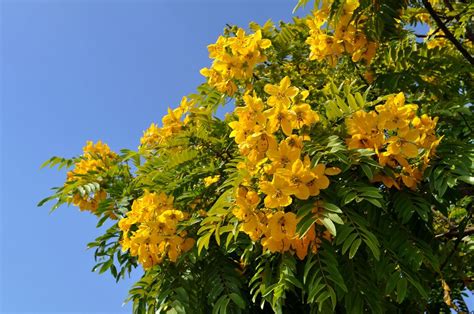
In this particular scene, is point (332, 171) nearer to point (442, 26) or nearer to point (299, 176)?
point (299, 176)

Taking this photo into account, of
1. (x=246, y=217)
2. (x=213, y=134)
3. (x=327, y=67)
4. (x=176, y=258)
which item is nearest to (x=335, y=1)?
(x=327, y=67)

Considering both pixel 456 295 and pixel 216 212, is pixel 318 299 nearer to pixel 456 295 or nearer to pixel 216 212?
pixel 216 212

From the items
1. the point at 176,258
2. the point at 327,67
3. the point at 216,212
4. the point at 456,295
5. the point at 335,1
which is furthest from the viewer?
the point at 456,295

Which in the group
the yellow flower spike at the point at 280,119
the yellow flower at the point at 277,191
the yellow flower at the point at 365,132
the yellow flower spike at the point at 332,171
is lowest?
the yellow flower at the point at 277,191

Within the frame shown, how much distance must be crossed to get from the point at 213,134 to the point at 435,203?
1.27 m

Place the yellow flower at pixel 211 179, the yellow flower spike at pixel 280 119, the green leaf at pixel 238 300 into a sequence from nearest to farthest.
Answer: the yellow flower spike at pixel 280 119
the green leaf at pixel 238 300
the yellow flower at pixel 211 179

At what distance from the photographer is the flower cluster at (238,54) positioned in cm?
305

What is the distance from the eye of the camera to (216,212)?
2387 mm

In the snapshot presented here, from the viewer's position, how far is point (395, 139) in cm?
226

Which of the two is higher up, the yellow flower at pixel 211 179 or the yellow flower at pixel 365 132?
the yellow flower at pixel 211 179

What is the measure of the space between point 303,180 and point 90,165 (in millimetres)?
2689

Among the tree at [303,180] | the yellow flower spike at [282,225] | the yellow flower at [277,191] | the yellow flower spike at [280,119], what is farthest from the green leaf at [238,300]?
the yellow flower spike at [280,119]

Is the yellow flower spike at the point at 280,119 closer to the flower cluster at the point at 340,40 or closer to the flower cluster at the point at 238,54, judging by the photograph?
the flower cluster at the point at 238,54

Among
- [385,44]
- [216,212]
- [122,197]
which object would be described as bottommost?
[216,212]
